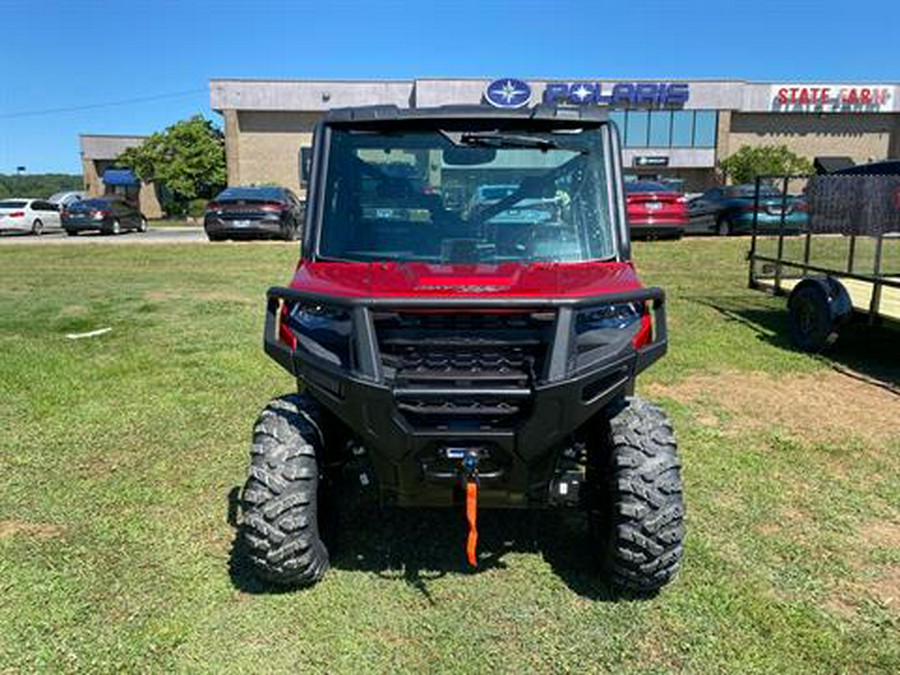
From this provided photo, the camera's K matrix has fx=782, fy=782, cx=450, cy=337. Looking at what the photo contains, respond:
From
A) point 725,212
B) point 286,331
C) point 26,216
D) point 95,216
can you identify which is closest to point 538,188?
point 286,331

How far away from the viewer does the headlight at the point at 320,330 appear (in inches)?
114

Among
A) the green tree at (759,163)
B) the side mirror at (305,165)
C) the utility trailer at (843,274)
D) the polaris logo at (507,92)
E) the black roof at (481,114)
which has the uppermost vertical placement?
the polaris logo at (507,92)

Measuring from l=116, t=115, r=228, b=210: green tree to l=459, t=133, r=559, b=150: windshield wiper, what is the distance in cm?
4926

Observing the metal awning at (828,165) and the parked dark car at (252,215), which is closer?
the metal awning at (828,165)

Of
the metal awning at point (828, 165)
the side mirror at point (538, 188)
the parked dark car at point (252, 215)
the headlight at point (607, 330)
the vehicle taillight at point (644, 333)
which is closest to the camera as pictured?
the headlight at point (607, 330)

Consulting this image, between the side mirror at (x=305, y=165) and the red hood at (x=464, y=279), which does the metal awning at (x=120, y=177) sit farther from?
the red hood at (x=464, y=279)

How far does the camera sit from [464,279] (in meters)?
3.07

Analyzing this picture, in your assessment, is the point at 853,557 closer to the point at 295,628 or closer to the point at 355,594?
the point at 355,594

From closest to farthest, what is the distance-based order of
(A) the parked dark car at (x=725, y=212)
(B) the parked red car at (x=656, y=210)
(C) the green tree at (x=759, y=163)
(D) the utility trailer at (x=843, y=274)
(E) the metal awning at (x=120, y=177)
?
(D) the utility trailer at (x=843, y=274)
(B) the parked red car at (x=656, y=210)
(A) the parked dark car at (x=725, y=212)
(C) the green tree at (x=759, y=163)
(E) the metal awning at (x=120, y=177)

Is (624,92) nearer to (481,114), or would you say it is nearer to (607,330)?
(481,114)

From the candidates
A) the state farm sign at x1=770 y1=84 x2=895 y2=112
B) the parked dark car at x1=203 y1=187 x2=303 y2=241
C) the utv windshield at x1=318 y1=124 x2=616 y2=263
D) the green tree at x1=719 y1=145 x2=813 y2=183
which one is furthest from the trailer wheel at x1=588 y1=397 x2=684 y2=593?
the state farm sign at x1=770 y1=84 x2=895 y2=112

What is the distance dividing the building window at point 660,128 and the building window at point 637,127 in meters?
0.44

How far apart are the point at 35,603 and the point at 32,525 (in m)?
0.84

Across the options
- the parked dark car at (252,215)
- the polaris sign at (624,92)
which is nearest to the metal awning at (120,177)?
the polaris sign at (624,92)
